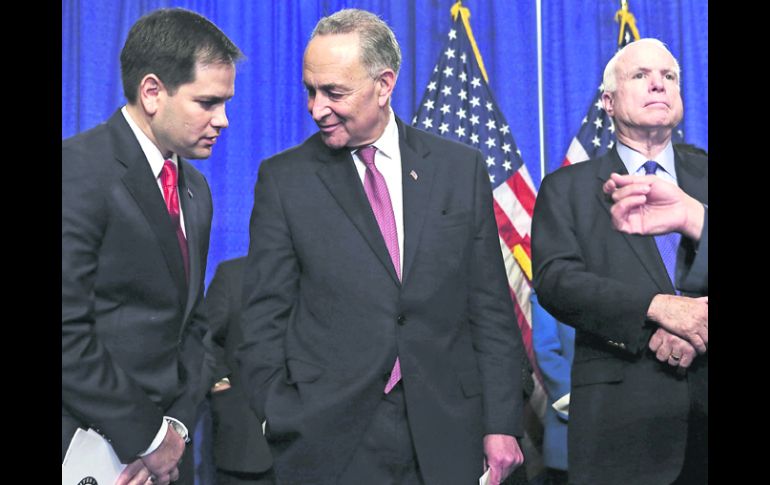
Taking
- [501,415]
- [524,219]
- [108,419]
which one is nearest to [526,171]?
[524,219]


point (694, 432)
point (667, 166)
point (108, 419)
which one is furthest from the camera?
point (667, 166)

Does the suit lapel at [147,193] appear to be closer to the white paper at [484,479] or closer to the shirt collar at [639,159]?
the white paper at [484,479]

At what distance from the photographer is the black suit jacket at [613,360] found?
2.27m

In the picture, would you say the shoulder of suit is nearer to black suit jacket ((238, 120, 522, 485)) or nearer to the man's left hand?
black suit jacket ((238, 120, 522, 485))

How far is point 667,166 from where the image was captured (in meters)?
2.54

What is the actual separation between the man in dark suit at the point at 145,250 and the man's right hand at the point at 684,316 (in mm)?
1119

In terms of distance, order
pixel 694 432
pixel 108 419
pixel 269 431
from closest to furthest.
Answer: pixel 108 419
pixel 269 431
pixel 694 432

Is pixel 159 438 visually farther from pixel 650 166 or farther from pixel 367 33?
pixel 650 166

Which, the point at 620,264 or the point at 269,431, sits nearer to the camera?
the point at 269,431

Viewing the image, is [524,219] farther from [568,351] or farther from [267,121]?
[267,121]

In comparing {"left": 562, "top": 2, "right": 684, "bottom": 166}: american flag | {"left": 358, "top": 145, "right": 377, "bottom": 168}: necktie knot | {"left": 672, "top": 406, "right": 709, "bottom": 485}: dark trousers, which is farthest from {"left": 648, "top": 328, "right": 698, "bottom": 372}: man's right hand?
{"left": 562, "top": 2, "right": 684, "bottom": 166}: american flag

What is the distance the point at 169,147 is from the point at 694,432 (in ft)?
4.85

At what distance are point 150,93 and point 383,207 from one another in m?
0.61

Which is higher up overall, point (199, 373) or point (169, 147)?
point (169, 147)
